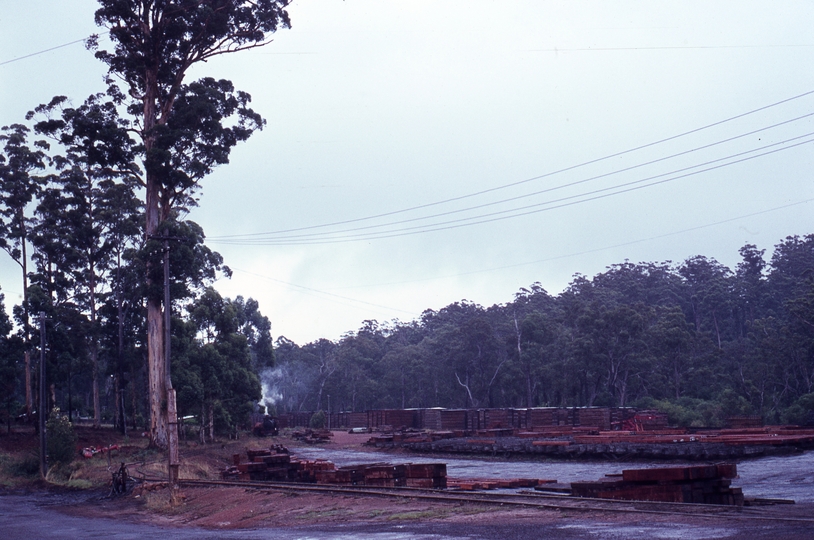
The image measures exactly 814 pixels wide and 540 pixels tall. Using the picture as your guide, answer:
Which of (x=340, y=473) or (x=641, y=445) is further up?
(x=340, y=473)

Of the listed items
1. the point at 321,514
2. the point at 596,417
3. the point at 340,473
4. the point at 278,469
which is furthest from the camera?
the point at 596,417

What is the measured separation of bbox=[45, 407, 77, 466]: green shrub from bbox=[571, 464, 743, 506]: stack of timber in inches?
1054

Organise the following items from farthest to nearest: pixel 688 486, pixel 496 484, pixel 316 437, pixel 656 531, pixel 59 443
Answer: pixel 316 437 < pixel 59 443 < pixel 496 484 < pixel 688 486 < pixel 656 531

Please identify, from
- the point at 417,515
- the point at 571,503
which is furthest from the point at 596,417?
the point at 417,515

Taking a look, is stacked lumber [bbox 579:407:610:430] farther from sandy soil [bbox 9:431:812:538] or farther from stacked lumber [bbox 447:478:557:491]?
sandy soil [bbox 9:431:812:538]

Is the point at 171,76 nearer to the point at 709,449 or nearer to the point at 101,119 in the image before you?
the point at 101,119

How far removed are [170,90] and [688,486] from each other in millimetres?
30385

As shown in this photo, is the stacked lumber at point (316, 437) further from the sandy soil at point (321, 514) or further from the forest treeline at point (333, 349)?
the sandy soil at point (321, 514)

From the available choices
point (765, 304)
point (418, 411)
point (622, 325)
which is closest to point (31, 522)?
point (418, 411)

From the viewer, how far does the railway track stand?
11945 mm

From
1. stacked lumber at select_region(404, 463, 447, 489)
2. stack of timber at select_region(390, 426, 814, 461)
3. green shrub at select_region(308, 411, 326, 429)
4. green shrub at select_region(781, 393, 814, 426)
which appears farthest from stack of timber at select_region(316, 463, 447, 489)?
green shrub at select_region(308, 411, 326, 429)

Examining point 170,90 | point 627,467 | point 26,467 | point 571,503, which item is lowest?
point 627,467

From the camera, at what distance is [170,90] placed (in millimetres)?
36344

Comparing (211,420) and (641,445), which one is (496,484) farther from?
(211,420)
